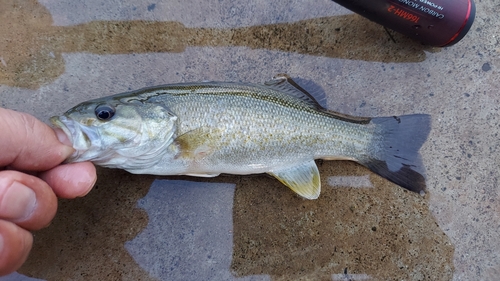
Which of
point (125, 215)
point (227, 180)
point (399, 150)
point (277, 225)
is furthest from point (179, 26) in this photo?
point (399, 150)

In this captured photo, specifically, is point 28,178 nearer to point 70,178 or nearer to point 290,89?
point 70,178

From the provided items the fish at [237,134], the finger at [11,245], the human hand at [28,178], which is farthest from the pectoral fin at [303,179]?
the finger at [11,245]

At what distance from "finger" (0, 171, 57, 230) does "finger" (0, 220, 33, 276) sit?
0.13 feet

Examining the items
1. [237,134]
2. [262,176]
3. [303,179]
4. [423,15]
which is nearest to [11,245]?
[237,134]

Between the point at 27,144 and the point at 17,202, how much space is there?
0.91 ft

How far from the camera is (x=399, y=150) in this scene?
2.10 meters

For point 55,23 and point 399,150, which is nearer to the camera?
point 399,150

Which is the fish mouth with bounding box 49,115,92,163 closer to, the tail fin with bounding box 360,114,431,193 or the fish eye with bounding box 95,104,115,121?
the fish eye with bounding box 95,104,115,121

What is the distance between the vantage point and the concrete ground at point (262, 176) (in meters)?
2.11

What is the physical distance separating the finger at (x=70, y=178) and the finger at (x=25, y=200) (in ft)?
0.18

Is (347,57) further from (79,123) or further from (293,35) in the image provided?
(79,123)

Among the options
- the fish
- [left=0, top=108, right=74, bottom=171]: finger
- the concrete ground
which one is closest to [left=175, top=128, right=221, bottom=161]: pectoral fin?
the fish

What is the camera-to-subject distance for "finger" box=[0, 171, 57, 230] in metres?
1.46

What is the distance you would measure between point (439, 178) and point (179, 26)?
6.69ft
